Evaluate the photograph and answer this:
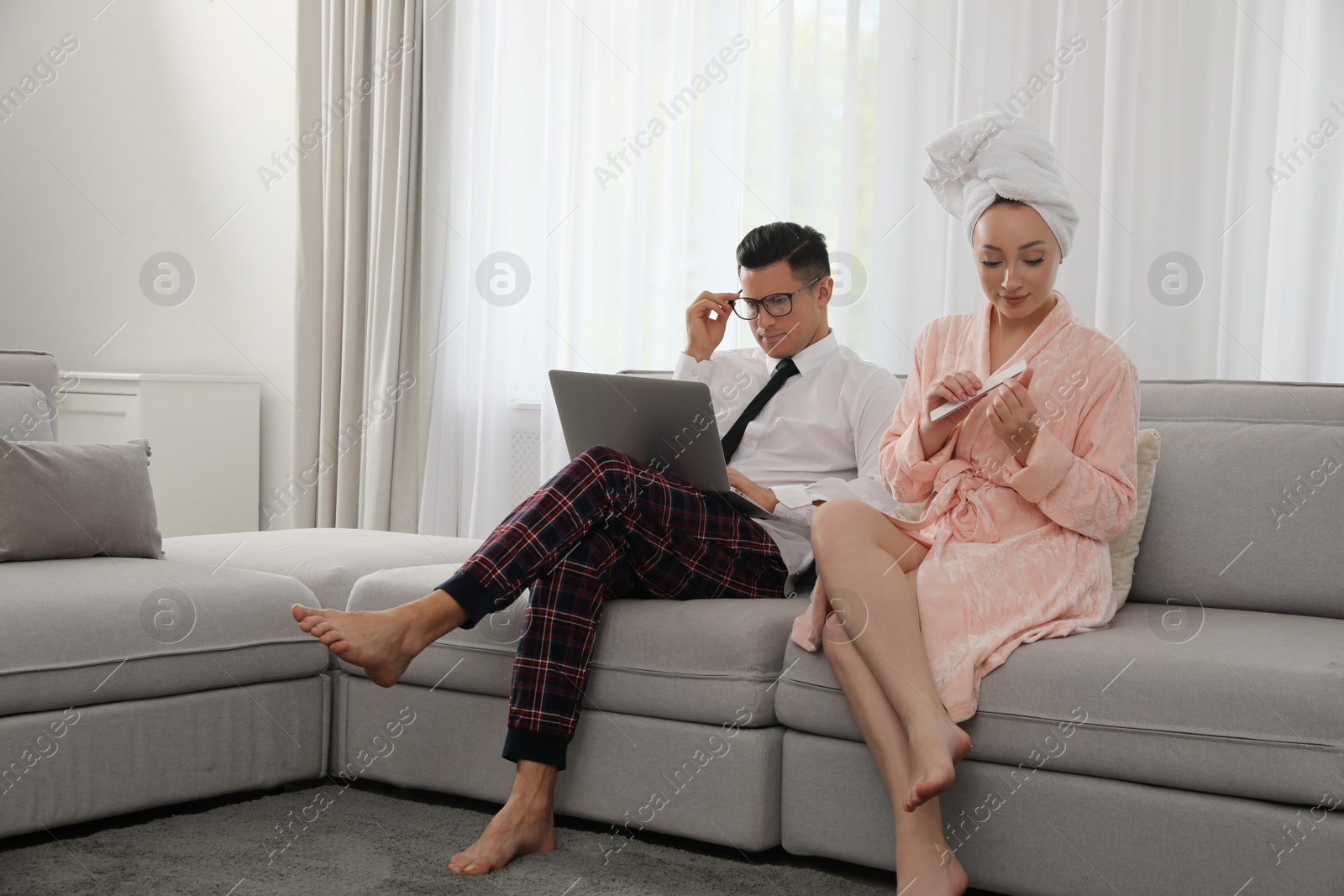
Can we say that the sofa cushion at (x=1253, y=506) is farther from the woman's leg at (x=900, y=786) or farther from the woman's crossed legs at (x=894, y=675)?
the woman's leg at (x=900, y=786)

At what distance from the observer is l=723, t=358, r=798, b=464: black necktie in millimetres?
2223

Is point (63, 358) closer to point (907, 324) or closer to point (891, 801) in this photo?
point (907, 324)

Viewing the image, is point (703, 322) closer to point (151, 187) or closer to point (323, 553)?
point (323, 553)

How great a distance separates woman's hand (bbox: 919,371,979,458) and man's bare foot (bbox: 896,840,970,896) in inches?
24.2

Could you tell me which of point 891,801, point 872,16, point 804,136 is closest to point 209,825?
point 891,801

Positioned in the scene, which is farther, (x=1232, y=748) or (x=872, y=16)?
(x=872, y=16)

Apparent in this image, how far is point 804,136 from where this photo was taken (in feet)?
10.4

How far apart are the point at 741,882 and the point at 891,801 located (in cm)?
27

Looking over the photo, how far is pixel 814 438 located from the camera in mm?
2158

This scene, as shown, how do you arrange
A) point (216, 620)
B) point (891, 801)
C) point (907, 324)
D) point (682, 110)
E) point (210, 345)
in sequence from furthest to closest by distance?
point (210, 345) → point (682, 110) → point (907, 324) → point (216, 620) → point (891, 801)

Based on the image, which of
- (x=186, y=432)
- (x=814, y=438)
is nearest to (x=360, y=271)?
(x=186, y=432)

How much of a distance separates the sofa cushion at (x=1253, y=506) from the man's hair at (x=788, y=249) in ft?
2.29

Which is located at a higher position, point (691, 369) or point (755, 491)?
point (691, 369)

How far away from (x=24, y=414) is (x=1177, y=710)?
7.04 ft
